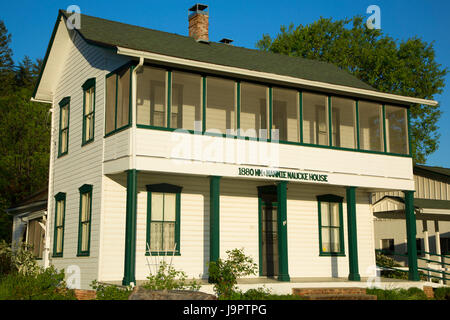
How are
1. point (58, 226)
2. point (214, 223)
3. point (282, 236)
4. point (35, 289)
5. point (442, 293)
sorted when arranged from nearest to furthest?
point (35, 289)
point (214, 223)
point (282, 236)
point (442, 293)
point (58, 226)

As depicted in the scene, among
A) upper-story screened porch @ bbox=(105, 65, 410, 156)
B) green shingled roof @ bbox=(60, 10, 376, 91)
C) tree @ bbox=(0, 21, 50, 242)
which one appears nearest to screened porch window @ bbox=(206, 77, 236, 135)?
upper-story screened porch @ bbox=(105, 65, 410, 156)

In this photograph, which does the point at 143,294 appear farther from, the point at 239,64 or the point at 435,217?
the point at 435,217

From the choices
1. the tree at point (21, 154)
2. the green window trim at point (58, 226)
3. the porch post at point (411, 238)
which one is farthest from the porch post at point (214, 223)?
the tree at point (21, 154)

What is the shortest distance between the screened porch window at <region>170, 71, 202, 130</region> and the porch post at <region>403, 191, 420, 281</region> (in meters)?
8.33

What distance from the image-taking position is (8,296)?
14.2 m

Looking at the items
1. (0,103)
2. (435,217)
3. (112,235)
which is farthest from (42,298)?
(0,103)

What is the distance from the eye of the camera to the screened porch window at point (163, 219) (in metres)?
17.5

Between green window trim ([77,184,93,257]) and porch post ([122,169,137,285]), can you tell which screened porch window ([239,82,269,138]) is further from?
green window trim ([77,184,93,257])

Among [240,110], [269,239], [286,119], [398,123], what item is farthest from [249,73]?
[398,123]

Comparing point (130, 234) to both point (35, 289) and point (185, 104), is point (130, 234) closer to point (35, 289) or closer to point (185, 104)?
point (35, 289)

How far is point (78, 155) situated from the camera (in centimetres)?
1922

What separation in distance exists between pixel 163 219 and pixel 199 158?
2476 millimetres
